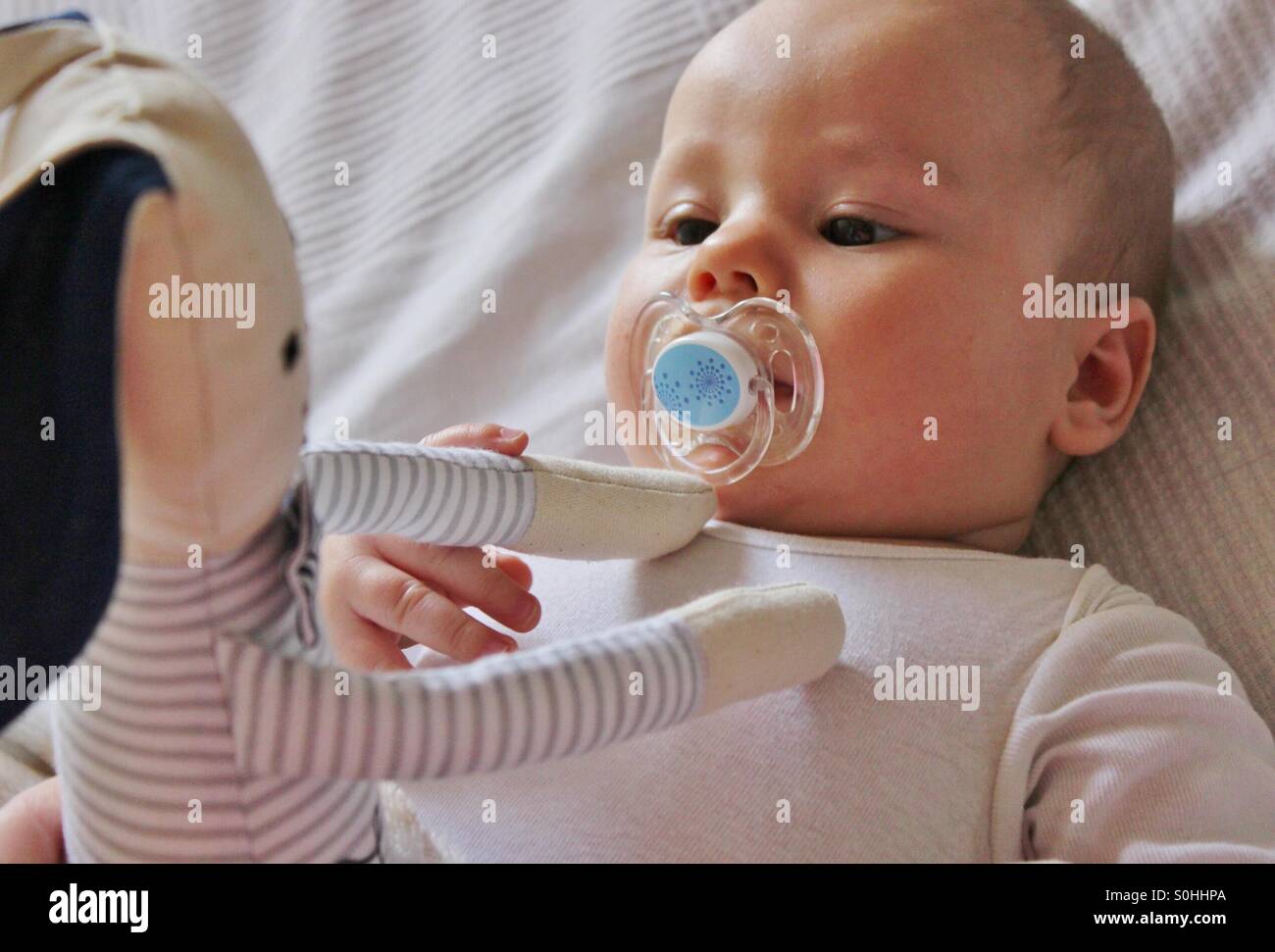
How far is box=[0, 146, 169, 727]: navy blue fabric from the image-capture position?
0.43m

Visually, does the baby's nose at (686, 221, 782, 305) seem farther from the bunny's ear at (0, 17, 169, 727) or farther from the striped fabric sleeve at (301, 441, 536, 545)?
the bunny's ear at (0, 17, 169, 727)

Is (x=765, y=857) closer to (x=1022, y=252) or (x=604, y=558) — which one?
(x=604, y=558)

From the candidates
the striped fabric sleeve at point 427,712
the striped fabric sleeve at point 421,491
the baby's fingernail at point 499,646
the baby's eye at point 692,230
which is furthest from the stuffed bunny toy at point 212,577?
the baby's eye at point 692,230

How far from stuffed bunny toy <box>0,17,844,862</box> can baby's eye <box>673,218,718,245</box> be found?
47 centimetres

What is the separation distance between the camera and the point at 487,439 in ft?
2.74

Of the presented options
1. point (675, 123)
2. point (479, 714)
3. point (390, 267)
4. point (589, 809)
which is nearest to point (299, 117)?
point (390, 267)

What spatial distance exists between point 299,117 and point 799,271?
0.74 m

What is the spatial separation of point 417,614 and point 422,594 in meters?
0.01

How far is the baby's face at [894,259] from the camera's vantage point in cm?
87

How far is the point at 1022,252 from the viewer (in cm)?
91

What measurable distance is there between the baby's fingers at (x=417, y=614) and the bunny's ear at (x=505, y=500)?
2.4 inches

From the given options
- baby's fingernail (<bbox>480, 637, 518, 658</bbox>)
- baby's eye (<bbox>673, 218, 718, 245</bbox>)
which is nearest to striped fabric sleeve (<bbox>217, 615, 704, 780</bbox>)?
baby's fingernail (<bbox>480, 637, 518, 658</bbox>)

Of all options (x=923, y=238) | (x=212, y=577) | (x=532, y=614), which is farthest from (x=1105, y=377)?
(x=212, y=577)

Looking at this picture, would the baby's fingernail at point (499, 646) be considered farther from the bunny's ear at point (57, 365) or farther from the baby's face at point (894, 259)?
the bunny's ear at point (57, 365)
